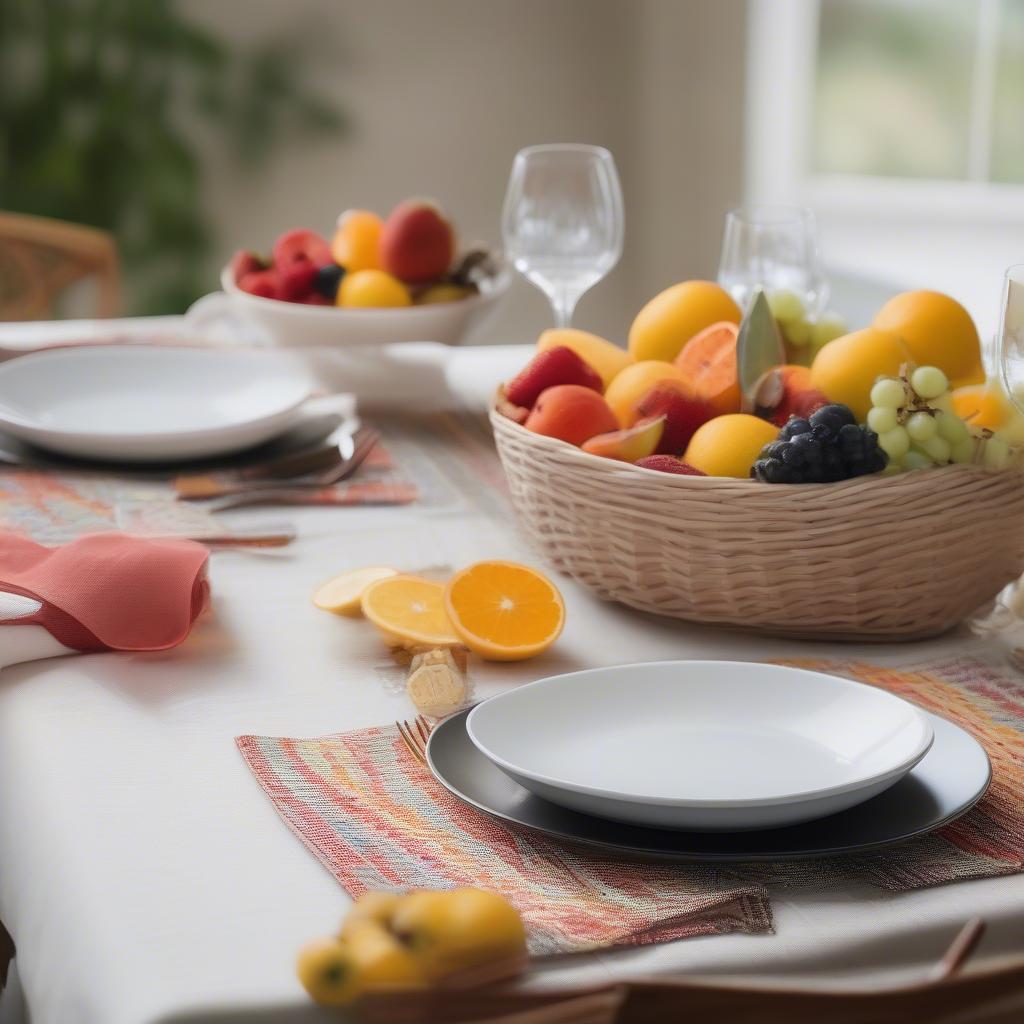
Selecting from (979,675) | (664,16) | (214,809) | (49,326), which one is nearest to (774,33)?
(664,16)

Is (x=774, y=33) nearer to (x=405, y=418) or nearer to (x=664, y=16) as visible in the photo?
(x=664, y=16)

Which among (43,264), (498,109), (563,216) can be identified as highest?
(498,109)

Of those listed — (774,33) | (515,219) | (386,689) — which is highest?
(774,33)

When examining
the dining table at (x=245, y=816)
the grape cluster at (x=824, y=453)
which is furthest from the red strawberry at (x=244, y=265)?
the grape cluster at (x=824, y=453)

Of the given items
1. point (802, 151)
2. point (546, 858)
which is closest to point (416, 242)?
point (546, 858)

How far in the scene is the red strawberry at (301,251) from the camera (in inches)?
56.4

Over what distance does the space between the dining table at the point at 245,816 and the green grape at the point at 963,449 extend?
4.8 inches

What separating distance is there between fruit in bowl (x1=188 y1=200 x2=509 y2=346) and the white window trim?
2197 millimetres

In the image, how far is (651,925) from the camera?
0.52 metres

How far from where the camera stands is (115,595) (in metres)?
0.82

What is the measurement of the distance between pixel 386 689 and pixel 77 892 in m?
0.25

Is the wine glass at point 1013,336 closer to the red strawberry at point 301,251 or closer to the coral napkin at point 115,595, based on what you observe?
the coral napkin at point 115,595

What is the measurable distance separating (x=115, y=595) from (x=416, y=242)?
0.67 m

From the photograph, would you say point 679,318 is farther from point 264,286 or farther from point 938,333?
point 264,286
